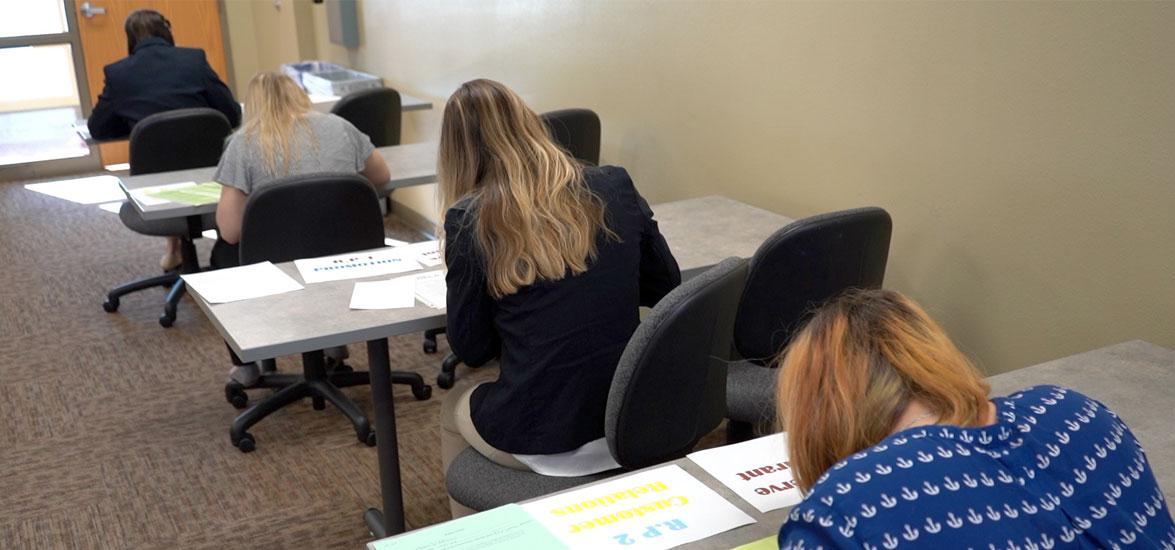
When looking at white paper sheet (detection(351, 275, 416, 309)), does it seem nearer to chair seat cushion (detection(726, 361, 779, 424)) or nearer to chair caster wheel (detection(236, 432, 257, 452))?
chair seat cushion (detection(726, 361, 779, 424))

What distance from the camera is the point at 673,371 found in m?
1.86

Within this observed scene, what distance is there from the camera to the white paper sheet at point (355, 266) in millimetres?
2574

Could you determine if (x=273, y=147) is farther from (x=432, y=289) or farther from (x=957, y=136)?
(x=957, y=136)

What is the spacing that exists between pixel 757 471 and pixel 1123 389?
2.52ft

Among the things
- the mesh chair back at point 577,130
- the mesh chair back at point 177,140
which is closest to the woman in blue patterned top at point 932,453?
the mesh chair back at point 577,130

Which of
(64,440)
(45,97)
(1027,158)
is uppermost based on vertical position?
(1027,158)

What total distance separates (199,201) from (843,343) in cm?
277

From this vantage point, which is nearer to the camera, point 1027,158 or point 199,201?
point 1027,158

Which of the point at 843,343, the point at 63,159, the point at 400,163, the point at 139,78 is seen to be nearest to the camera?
the point at 843,343

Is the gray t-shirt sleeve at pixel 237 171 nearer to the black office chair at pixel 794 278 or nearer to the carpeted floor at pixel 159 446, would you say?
the carpeted floor at pixel 159 446

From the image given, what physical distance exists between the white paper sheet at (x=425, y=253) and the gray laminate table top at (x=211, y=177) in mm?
886

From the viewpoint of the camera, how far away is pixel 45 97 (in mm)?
7074

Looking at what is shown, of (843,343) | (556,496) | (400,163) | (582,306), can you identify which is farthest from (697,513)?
(400,163)

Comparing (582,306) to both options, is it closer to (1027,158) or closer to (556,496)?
(556,496)
